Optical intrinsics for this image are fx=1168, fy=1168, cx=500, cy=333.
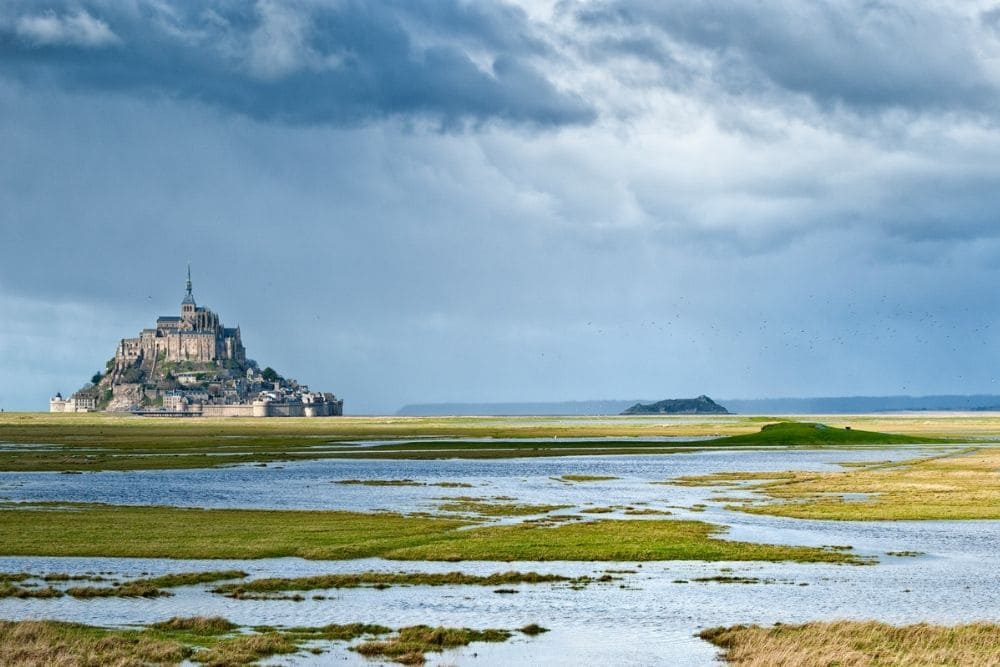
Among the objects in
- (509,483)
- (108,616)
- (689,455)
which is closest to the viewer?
(108,616)

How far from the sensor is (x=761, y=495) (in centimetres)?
6072

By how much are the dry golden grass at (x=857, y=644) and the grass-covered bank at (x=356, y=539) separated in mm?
11343

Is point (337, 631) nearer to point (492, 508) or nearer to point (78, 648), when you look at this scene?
point (78, 648)

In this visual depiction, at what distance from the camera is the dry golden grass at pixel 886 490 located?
51031 millimetres

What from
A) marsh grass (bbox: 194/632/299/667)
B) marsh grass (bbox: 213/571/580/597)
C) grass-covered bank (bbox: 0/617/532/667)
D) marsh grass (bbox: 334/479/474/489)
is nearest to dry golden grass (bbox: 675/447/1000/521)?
marsh grass (bbox: 334/479/474/489)

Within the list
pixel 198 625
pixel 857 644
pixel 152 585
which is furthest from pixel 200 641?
pixel 857 644

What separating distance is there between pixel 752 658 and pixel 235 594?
14136 millimetres

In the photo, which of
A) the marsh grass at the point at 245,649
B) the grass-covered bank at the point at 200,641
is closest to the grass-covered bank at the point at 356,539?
the grass-covered bank at the point at 200,641

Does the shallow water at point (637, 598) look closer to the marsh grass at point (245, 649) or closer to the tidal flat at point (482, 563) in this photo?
the tidal flat at point (482, 563)

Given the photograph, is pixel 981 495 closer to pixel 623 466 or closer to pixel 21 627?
pixel 623 466

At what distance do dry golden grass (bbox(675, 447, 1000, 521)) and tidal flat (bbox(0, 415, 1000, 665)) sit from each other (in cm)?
81

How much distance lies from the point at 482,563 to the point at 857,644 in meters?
14.7

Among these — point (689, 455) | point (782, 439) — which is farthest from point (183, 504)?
point (782, 439)

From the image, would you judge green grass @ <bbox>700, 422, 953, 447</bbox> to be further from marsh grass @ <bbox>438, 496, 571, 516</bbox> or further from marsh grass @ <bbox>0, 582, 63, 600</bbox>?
marsh grass @ <bbox>0, 582, 63, 600</bbox>
